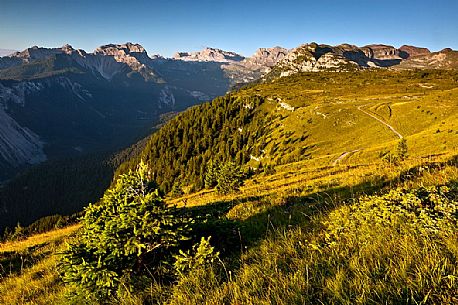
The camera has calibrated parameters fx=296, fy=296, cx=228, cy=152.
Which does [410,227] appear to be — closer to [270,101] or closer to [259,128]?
[259,128]

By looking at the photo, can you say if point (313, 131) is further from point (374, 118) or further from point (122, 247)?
point (122, 247)

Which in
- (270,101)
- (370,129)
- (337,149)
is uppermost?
(270,101)

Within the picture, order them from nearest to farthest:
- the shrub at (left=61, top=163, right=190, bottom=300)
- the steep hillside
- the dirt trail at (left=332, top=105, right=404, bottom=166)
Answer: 1. the shrub at (left=61, top=163, right=190, bottom=300)
2. the dirt trail at (left=332, top=105, right=404, bottom=166)
3. the steep hillside

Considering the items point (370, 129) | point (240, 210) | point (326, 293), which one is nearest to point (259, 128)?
point (370, 129)

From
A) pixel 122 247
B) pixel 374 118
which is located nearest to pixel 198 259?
pixel 122 247

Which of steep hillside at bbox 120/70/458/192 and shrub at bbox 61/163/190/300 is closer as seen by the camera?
shrub at bbox 61/163/190/300

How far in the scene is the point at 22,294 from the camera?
9.38 meters

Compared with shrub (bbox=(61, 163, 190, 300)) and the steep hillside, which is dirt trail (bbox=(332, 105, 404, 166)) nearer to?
the steep hillside

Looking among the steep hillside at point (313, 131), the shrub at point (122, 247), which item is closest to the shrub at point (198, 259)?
the shrub at point (122, 247)

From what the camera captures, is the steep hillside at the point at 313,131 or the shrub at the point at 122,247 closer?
the shrub at the point at 122,247

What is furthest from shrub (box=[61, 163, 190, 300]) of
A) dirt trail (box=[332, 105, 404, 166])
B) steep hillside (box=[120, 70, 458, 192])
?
dirt trail (box=[332, 105, 404, 166])

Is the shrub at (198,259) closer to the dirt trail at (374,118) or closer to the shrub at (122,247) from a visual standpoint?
the shrub at (122,247)

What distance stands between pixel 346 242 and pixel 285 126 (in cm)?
12309

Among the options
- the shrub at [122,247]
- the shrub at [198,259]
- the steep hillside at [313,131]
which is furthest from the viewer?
the steep hillside at [313,131]
